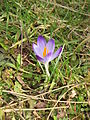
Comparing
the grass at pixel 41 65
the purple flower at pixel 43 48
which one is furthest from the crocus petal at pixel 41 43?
the grass at pixel 41 65

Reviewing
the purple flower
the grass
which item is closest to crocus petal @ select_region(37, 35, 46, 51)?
the purple flower

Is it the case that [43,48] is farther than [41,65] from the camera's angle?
No

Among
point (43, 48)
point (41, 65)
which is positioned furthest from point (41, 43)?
point (41, 65)

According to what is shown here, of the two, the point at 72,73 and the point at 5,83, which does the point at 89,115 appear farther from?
the point at 5,83

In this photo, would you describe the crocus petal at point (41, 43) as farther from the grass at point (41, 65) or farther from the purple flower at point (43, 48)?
the grass at point (41, 65)

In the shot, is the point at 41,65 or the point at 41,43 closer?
the point at 41,43

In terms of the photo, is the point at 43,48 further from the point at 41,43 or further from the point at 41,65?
the point at 41,65

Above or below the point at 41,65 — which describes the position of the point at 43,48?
above

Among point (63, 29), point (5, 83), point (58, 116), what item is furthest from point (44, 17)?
point (58, 116)
